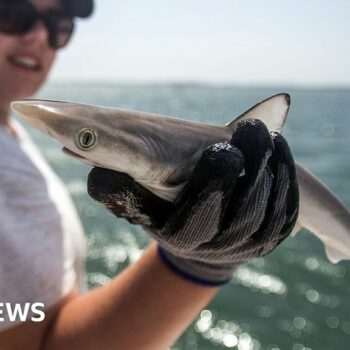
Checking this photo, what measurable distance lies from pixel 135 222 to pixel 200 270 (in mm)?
637

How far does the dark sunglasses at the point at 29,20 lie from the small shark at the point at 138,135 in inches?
97.2

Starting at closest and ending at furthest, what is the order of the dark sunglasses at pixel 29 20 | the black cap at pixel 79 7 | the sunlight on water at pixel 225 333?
the dark sunglasses at pixel 29 20 → the black cap at pixel 79 7 → the sunlight on water at pixel 225 333

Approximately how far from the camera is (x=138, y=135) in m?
2.02

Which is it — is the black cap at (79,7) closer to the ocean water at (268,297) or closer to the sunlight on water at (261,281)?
the ocean water at (268,297)

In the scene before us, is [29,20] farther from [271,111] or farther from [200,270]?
[200,270]

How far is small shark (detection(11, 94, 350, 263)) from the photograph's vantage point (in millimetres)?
1812

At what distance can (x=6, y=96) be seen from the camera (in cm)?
388

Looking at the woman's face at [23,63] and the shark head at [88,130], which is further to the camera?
the woman's face at [23,63]

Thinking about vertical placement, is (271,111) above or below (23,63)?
above

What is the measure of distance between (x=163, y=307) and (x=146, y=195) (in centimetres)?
94

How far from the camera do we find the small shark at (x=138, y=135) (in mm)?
1812

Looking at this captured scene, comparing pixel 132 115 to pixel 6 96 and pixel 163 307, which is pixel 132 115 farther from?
pixel 6 96

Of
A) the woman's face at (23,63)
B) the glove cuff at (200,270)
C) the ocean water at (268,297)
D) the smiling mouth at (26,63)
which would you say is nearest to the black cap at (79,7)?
the woman's face at (23,63)

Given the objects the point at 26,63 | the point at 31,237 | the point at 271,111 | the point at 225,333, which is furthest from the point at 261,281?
the point at 271,111
